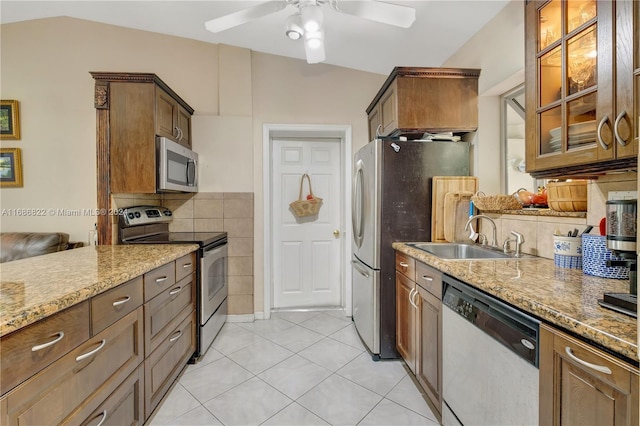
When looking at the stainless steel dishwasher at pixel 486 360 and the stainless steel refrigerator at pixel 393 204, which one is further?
the stainless steel refrigerator at pixel 393 204

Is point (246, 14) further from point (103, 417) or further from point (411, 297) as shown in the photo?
point (103, 417)

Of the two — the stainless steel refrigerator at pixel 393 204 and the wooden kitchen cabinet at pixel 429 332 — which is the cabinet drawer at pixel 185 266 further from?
the wooden kitchen cabinet at pixel 429 332

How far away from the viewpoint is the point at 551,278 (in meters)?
1.20

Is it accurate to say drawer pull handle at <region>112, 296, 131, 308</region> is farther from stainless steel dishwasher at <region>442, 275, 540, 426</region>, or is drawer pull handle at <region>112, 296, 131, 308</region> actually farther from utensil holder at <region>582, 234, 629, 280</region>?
utensil holder at <region>582, 234, 629, 280</region>

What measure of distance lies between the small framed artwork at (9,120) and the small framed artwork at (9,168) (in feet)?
0.50

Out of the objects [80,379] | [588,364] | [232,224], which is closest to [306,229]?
[232,224]

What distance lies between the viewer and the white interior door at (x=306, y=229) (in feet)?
11.3

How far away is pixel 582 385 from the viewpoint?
Result: 783mm

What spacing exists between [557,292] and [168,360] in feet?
6.69

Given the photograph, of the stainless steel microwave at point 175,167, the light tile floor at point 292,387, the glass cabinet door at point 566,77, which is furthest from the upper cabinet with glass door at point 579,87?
the stainless steel microwave at point 175,167

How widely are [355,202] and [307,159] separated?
3.44 ft

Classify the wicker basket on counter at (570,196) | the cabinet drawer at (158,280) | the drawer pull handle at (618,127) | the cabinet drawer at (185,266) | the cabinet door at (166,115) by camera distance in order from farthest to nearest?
the cabinet door at (166,115)
the cabinet drawer at (185,266)
the cabinet drawer at (158,280)
the wicker basket on counter at (570,196)
the drawer pull handle at (618,127)

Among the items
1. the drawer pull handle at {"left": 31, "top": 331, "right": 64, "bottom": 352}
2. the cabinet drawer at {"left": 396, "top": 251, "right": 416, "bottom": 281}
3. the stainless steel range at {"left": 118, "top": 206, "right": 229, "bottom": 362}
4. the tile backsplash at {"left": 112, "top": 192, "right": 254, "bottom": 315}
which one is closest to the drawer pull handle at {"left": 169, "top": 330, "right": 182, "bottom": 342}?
the stainless steel range at {"left": 118, "top": 206, "right": 229, "bottom": 362}

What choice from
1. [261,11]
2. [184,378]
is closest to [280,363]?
[184,378]
